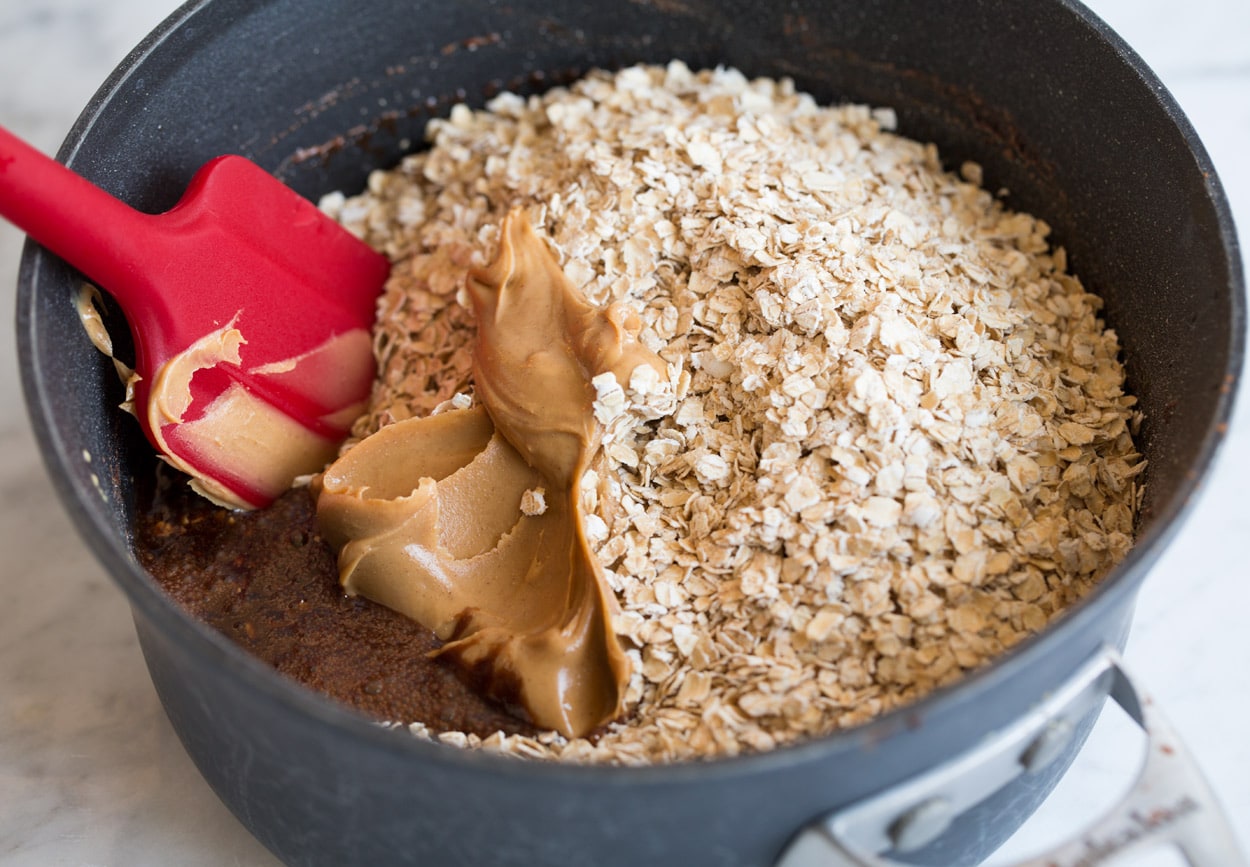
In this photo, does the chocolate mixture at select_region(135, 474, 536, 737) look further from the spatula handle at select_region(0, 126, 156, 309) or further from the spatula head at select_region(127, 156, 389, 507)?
the spatula handle at select_region(0, 126, 156, 309)

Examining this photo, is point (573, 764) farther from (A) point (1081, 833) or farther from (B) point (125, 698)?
(B) point (125, 698)

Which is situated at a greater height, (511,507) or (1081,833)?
(1081,833)

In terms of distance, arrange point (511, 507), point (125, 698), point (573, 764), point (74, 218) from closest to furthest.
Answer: point (573, 764) → point (74, 218) → point (511, 507) → point (125, 698)

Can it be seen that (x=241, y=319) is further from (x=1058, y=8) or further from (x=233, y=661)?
(x=1058, y=8)

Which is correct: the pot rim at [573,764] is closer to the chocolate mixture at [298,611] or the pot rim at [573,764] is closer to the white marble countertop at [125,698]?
the chocolate mixture at [298,611]

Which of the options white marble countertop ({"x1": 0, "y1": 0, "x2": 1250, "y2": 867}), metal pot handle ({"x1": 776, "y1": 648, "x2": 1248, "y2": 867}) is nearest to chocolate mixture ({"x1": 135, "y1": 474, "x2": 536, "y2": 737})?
white marble countertop ({"x1": 0, "y1": 0, "x2": 1250, "y2": 867})

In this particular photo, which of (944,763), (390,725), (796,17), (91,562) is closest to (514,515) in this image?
(390,725)

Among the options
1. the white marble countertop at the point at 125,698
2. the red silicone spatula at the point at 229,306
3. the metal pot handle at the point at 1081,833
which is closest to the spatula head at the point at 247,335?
the red silicone spatula at the point at 229,306

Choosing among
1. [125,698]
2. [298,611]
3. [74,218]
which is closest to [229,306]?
[74,218]
